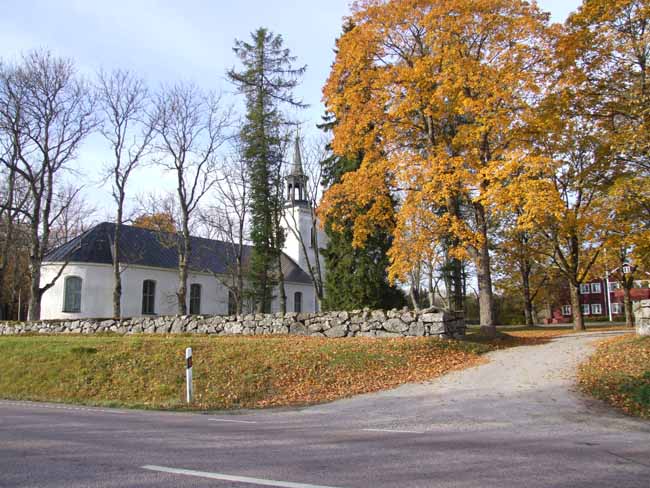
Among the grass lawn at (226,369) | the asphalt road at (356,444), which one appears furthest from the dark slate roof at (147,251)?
the asphalt road at (356,444)

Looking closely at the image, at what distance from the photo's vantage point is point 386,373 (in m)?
13.9

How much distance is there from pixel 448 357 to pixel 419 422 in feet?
22.8

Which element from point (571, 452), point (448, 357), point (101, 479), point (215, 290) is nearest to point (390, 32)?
point (448, 357)

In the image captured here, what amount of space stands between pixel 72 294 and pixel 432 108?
92.4 ft

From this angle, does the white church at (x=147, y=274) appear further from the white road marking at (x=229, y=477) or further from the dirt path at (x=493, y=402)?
the white road marking at (x=229, y=477)

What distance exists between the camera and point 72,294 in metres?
35.8

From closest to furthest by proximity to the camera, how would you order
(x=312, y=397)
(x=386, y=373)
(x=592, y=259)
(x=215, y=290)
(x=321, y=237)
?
1. (x=312, y=397)
2. (x=386, y=373)
3. (x=592, y=259)
4. (x=215, y=290)
5. (x=321, y=237)

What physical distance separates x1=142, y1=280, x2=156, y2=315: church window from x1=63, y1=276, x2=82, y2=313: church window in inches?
184

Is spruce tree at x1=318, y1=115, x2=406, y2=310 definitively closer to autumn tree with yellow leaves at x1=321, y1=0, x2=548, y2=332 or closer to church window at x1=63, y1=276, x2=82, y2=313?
autumn tree with yellow leaves at x1=321, y1=0, x2=548, y2=332

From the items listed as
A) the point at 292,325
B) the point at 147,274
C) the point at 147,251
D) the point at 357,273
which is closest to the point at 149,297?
the point at 147,274

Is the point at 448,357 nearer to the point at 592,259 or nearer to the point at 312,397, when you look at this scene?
the point at 312,397

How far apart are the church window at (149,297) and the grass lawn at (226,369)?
2091 cm

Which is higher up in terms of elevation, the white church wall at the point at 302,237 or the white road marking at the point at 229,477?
the white church wall at the point at 302,237

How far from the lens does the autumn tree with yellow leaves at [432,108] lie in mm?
17703
